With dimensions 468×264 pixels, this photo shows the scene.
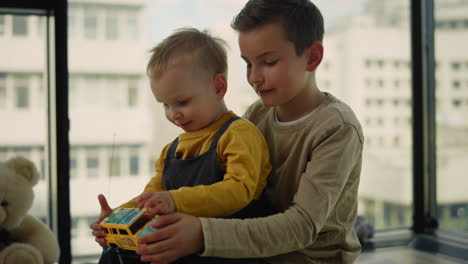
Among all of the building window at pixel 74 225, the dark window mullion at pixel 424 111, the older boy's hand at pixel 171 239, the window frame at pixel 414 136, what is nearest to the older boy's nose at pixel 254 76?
the older boy's hand at pixel 171 239

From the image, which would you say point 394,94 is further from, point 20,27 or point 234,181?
point 234,181

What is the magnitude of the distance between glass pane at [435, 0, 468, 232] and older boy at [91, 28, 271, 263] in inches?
72.2

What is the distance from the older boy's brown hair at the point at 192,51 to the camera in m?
1.06

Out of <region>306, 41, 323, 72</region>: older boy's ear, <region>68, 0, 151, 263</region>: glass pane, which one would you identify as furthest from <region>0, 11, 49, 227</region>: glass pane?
<region>306, 41, 323, 72</region>: older boy's ear

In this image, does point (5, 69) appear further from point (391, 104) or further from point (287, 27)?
point (391, 104)

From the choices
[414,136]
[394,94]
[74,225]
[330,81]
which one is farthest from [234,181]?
[330,81]

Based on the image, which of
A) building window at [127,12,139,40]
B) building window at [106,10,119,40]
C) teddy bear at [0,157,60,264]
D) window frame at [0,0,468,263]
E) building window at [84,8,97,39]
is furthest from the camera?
building window at [127,12,139,40]

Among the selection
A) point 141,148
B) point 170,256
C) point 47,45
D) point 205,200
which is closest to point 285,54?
point 205,200

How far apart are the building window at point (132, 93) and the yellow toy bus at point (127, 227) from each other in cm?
308

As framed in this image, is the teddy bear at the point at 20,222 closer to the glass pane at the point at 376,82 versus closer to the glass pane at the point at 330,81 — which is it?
the glass pane at the point at 330,81

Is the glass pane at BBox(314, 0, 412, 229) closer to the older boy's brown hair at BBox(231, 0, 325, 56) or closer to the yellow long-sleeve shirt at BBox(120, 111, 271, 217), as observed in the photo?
the older boy's brown hair at BBox(231, 0, 325, 56)

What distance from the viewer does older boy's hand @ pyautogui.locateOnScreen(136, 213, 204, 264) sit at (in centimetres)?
83

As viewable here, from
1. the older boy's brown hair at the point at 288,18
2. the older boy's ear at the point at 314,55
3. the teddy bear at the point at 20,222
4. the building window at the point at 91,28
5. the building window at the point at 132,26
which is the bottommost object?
the teddy bear at the point at 20,222

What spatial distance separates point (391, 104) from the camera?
3.93 metres
